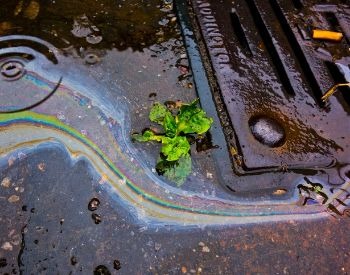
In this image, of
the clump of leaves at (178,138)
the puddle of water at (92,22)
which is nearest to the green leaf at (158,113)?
the clump of leaves at (178,138)

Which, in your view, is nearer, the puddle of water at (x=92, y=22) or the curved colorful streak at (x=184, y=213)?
the curved colorful streak at (x=184, y=213)

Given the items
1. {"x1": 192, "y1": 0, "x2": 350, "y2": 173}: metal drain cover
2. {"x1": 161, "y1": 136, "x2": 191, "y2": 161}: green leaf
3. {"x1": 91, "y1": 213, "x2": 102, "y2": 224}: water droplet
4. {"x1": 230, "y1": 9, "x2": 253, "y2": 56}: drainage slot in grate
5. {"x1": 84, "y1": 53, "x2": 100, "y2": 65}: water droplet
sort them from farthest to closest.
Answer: {"x1": 230, "y1": 9, "x2": 253, "y2": 56}: drainage slot in grate
{"x1": 84, "y1": 53, "x2": 100, "y2": 65}: water droplet
{"x1": 192, "y1": 0, "x2": 350, "y2": 173}: metal drain cover
{"x1": 161, "y1": 136, "x2": 191, "y2": 161}: green leaf
{"x1": 91, "y1": 213, "x2": 102, "y2": 224}: water droplet

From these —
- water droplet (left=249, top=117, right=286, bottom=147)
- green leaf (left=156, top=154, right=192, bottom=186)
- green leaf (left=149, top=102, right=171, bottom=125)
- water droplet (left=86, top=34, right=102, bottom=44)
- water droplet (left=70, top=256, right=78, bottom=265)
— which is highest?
water droplet (left=86, top=34, right=102, bottom=44)

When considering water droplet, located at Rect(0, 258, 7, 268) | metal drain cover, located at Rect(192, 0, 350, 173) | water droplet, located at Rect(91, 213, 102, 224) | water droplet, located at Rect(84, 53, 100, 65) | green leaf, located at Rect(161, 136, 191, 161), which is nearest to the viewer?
water droplet, located at Rect(0, 258, 7, 268)

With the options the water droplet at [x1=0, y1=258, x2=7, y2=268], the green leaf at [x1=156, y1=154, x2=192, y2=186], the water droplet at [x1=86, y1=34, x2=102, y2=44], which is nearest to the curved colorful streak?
the green leaf at [x1=156, y1=154, x2=192, y2=186]

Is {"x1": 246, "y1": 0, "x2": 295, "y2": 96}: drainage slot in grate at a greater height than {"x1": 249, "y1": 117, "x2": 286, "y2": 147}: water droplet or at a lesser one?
greater

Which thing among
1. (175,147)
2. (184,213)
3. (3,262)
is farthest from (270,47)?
(3,262)

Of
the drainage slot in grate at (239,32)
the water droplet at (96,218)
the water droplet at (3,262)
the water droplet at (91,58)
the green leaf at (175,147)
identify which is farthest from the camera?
the drainage slot in grate at (239,32)

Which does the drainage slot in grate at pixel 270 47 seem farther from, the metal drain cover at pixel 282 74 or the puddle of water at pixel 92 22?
the puddle of water at pixel 92 22

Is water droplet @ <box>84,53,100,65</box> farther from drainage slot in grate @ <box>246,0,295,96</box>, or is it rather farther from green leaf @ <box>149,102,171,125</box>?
drainage slot in grate @ <box>246,0,295,96</box>

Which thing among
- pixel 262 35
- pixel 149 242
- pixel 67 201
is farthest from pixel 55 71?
pixel 262 35
